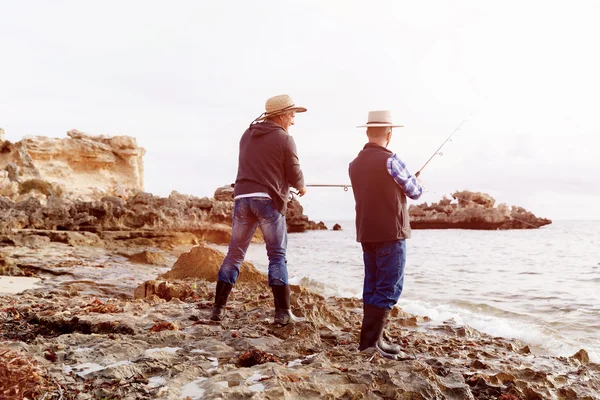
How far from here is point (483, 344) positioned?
564cm

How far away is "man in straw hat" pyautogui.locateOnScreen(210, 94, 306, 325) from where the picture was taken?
16.1 ft

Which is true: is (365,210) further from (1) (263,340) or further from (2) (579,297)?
(2) (579,297)

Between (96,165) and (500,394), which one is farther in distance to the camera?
(96,165)

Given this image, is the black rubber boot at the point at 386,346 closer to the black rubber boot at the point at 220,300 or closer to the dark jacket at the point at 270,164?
the dark jacket at the point at 270,164

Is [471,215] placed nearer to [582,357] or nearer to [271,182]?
[582,357]

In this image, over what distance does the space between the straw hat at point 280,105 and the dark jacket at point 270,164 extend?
0.13 metres

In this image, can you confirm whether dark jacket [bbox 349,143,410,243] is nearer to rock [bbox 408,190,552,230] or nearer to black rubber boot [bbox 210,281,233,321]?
black rubber boot [bbox 210,281,233,321]

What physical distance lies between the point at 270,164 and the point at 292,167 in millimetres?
232

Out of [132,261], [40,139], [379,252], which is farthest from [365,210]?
[40,139]

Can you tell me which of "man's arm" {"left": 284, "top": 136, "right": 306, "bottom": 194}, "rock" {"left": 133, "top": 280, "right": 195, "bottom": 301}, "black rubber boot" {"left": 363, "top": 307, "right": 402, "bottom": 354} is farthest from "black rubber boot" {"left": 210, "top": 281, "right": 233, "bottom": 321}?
"rock" {"left": 133, "top": 280, "right": 195, "bottom": 301}

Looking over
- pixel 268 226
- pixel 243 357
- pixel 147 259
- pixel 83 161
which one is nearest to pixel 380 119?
pixel 268 226

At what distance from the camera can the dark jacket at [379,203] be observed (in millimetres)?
4281

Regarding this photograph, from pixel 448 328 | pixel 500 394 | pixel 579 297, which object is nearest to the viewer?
pixel 500 394

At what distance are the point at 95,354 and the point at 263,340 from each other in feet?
4.55
